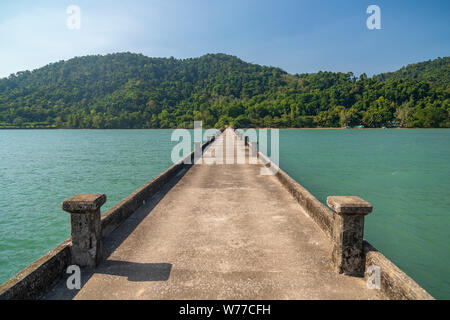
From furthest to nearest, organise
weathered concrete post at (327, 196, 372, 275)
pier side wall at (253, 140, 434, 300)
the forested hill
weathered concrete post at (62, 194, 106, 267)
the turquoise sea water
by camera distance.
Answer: the forested hill, the turquoise sea water, weathered concrete post at (62, 194, 106, 267), weathered concrete post at (327, 196, 372, 275), pier side wall at (253, 140, 434, 300)

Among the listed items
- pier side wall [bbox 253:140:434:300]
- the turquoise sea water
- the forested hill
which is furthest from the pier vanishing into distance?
the forested hill

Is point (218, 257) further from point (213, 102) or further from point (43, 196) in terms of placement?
point (213, 102)

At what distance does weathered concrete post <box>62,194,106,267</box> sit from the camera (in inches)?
157

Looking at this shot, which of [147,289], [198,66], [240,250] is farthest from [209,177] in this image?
[198,66]

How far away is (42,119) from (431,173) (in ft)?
485

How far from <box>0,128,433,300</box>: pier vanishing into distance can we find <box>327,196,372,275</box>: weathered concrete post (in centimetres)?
1

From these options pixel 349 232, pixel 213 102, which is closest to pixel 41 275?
pixel 349 232

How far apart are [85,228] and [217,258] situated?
79.8 inches

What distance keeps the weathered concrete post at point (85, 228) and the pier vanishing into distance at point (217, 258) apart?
0.01 metres

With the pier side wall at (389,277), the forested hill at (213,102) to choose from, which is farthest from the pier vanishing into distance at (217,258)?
the forested hill at (213,102)

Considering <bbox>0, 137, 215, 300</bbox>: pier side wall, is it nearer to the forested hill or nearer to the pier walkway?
the pier walkway

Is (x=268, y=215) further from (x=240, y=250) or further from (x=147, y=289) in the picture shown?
(x=147, y=289)

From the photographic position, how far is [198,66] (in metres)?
184

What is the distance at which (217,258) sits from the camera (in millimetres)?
4652
